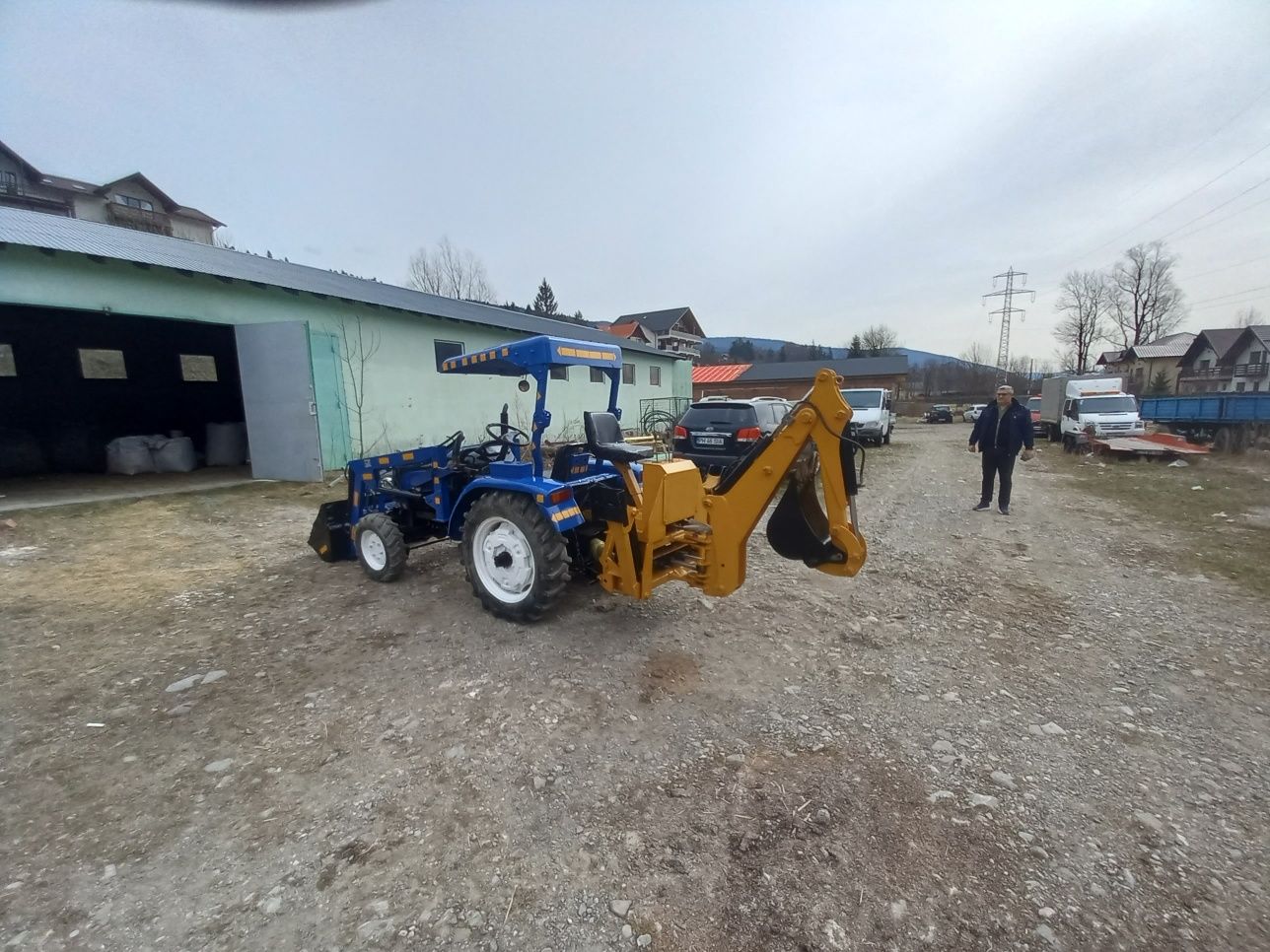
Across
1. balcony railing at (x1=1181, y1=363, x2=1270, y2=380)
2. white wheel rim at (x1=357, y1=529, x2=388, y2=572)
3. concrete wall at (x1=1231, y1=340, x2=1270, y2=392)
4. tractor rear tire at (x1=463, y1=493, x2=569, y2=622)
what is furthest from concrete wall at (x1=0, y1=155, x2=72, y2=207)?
balcony railing at (x1=1181, y1=363, x2=1270, y2=380)

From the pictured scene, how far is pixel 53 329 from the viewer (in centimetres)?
1142

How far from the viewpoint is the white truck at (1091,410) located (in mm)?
15625

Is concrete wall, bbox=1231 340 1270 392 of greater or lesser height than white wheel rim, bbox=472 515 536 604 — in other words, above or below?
above

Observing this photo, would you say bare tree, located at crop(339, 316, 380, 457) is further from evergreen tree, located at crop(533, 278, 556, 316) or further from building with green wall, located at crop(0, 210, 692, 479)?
evergreen tree, located at crop(533, 278, 556, 316)

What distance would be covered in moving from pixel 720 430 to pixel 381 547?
212 inches

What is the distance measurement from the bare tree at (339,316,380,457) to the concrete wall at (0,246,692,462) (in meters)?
0.06

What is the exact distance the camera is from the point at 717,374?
46.7 m

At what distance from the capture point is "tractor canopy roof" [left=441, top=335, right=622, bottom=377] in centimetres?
375

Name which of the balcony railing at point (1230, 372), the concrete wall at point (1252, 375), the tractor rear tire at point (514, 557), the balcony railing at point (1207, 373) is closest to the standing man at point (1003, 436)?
the tractor rear tire at point (514, 557)

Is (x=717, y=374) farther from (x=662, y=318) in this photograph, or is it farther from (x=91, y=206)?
(x=91, y=206)

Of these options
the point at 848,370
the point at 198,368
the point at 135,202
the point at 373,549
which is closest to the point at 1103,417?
the point at 373,549

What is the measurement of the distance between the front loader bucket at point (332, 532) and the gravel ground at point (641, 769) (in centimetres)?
68

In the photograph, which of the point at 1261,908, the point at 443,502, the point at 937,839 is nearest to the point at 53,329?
the point at 443,502

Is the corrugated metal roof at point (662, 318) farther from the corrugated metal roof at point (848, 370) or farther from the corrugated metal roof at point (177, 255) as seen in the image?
the corrugated metal roof at point (177, 255)
